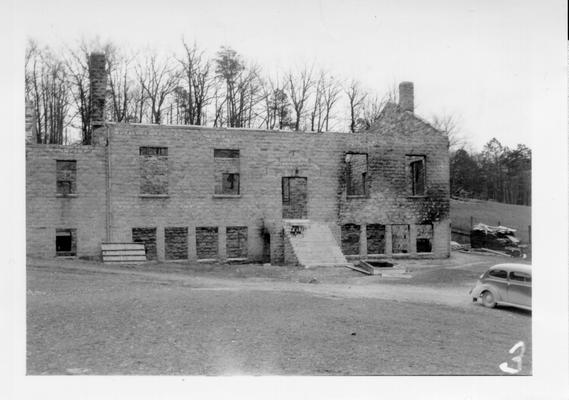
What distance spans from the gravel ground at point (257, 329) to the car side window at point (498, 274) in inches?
31.7

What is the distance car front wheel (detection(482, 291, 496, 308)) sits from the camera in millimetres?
11664

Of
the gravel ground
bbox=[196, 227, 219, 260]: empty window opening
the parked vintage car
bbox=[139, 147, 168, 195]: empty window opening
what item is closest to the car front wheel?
the parked vintage car

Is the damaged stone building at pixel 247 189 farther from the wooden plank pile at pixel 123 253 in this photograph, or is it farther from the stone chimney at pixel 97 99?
the wooden plank pile at pixel 123 253

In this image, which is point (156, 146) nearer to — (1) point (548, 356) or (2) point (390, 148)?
(2) point (390, 148)

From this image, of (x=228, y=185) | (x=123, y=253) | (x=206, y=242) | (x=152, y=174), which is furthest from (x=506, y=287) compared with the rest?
(x=228, y=185)

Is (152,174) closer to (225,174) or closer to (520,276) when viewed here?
(225,174)

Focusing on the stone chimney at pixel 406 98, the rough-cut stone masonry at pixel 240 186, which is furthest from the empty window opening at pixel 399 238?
the stone chimney at pixel 406 98

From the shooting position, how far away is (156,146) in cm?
2134

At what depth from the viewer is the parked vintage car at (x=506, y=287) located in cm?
1059

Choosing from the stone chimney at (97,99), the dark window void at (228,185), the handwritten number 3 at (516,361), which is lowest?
the handwritten number 3 at (516,361)

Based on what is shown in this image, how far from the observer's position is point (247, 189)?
2233 cm
